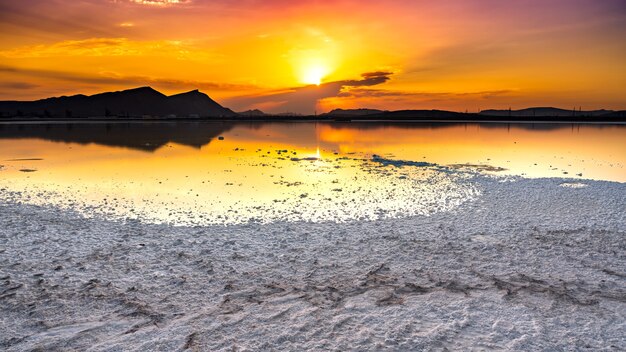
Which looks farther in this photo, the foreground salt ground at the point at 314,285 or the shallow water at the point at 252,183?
the shallow water at the point at 252,183

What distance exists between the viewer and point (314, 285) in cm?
654

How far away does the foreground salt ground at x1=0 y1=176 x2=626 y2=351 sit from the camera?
5.04 m

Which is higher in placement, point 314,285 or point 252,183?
point 252,183

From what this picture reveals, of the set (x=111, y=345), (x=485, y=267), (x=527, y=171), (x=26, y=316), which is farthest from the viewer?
(x=527, y=171)

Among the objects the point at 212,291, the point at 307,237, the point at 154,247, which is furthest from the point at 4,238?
the point at 307,237

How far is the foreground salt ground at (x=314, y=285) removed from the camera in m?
5.04

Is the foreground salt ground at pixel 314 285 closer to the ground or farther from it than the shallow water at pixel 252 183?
closer to the ground

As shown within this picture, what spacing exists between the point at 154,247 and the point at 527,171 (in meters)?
18.9

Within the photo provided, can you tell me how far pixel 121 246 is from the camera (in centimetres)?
821

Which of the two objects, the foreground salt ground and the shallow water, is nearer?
the foreground salt ground

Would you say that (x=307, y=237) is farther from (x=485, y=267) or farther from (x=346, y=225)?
(x=485, y=267)

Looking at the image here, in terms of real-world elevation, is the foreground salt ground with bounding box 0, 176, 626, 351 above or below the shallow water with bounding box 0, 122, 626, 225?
below

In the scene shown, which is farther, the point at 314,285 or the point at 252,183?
the point at 252,183

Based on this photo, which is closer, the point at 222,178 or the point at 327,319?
the point at 327,319
